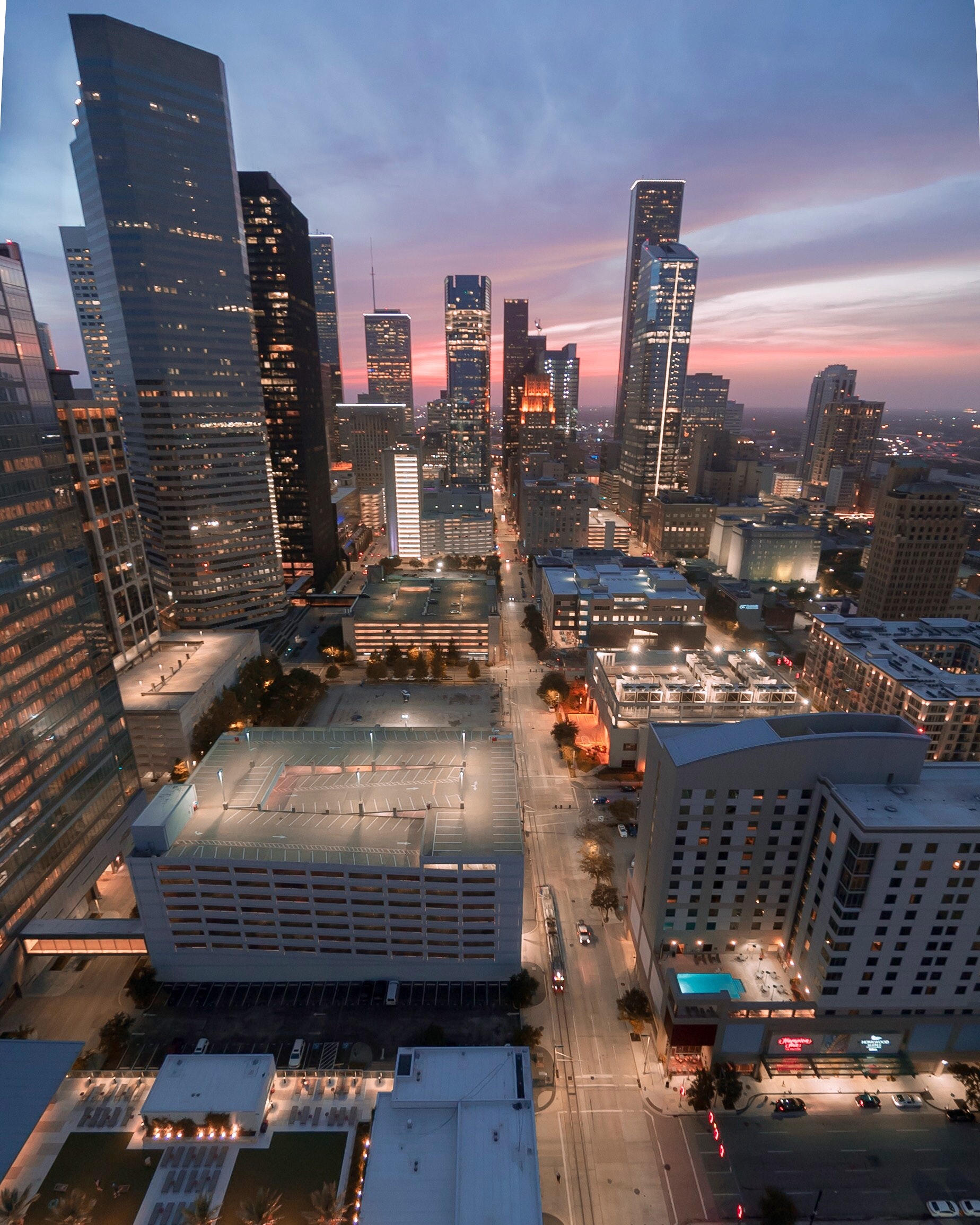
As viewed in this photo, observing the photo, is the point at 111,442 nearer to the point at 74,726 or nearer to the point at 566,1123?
the point at 74,726

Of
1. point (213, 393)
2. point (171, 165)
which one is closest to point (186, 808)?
point (213, 393)

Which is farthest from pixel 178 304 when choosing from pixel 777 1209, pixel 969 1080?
pixel 969 1080

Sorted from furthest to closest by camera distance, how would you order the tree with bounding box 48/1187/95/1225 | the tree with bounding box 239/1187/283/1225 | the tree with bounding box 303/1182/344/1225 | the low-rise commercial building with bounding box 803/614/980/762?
the low-rise commercial building with bounding box 803/614/980/762
the tree with bounding box 48/1187/95/1225
the tree with bounding box 303/1182/344/1225
the tree with bounding box 239/1187/283/1225

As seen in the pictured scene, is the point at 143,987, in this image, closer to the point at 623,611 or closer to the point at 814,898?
the point at 814,898

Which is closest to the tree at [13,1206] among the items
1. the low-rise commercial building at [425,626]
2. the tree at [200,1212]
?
the tree at [200,1212]

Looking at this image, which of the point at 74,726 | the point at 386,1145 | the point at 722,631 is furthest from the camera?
the point at 722,631

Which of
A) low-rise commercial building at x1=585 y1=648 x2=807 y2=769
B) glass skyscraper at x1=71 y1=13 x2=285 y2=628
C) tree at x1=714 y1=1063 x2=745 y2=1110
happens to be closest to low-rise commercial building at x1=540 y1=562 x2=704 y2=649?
low-rise commercial building at x1=585 y1=648 x2=807 y2=769

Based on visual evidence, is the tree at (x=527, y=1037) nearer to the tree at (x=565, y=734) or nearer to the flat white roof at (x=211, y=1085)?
the flat white roof at (x=211, y=1085)

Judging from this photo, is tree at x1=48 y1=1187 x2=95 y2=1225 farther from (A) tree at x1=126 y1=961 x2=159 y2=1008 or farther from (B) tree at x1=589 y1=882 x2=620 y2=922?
(B) tree at x1=589 y1=882 x2=620 y2=922
